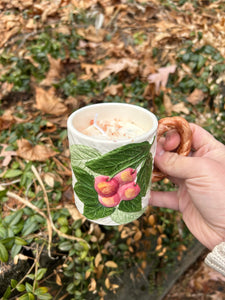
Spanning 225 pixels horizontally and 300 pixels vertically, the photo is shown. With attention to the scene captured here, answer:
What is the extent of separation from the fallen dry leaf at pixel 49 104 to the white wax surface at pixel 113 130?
0.57 metres

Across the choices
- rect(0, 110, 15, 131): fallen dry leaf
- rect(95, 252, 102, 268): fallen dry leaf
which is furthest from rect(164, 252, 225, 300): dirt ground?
rect(0, 110, 15, 131): fallen dry leaf

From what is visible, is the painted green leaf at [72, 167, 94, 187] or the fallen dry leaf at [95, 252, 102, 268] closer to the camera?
the painted green leaf at [72, 167, 94, 187]

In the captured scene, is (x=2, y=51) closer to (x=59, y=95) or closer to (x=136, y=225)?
(x=59, y=95)

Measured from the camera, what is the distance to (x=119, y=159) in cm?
73

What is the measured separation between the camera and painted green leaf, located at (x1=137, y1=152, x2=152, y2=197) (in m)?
0.80

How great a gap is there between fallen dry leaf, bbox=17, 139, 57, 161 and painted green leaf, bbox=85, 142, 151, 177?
55cm

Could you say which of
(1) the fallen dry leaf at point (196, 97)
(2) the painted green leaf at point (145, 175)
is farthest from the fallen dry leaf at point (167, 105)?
(2) the painted green leaf at point (145, 175)

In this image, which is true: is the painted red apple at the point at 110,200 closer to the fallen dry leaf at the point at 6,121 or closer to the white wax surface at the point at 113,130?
the white wax surface at the point at 113,130

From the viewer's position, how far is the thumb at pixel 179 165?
0.90 metres

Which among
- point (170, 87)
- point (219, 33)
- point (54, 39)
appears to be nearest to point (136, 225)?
point (170, 87)

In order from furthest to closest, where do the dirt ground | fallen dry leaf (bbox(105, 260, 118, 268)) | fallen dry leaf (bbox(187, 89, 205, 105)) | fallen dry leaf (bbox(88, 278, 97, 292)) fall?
the dirt ground
fallen dry leaf (bbox(187, 89, 205, 105))
fallen dry leaf (bbox(105, 260, 118, 268))
fallen dry leaf (bbox(88, 278, 97, 292))

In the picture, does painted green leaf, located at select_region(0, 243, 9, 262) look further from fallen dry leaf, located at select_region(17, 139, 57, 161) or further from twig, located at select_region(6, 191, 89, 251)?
fallen dry leaf, located at select_region(17, 139, 57, 161)

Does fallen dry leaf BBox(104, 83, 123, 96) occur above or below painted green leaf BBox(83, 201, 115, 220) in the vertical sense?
above

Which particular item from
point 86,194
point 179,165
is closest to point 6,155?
point 86,194
